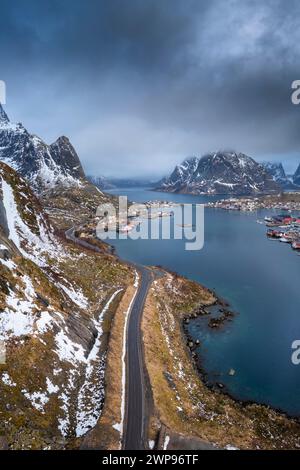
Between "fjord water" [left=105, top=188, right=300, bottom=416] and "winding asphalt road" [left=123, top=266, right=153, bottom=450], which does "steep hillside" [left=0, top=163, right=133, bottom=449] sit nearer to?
"winding asphalt road" [left=123, top=266, right=153, bottom=450]

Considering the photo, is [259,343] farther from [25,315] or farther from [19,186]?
[19,186]

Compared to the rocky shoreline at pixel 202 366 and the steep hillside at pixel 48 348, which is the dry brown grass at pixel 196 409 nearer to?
the rocky shoreline at pixel 202 366

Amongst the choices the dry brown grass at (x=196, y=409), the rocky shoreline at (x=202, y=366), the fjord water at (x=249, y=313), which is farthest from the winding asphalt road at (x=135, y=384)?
the fjord water at (x=249, y=313)

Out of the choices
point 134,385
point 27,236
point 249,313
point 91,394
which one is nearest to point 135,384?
point 134,385

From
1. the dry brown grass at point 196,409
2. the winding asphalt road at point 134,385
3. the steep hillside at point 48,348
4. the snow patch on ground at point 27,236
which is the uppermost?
the snow patch on ground at point 27,236

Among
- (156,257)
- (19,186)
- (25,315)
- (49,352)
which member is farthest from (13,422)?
(156,257)

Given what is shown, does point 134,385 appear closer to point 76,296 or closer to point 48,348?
point 48,348

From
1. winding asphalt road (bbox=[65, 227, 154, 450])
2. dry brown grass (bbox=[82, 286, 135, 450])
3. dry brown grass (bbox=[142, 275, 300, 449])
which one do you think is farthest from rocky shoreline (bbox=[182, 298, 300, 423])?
dry brown grass (bbox=[82, 286, 135, 450])
